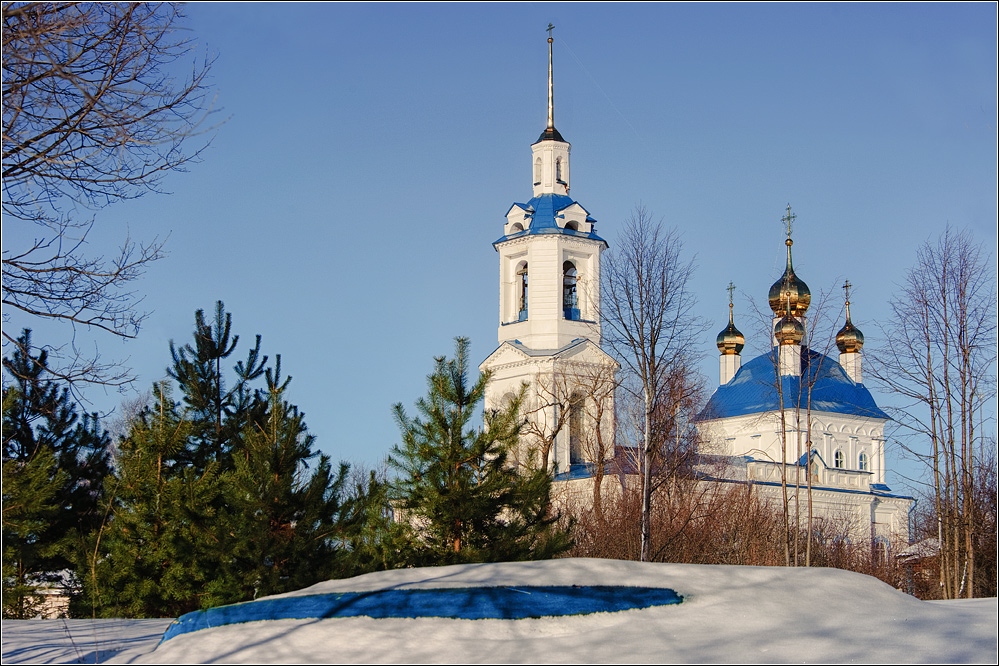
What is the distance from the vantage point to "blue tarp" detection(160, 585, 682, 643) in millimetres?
9781

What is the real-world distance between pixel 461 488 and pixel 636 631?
597 centimetres

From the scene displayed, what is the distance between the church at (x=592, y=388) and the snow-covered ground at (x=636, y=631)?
19.5 meters

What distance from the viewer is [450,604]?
991cm

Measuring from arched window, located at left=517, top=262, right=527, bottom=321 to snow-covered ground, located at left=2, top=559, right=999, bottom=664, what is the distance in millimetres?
32820

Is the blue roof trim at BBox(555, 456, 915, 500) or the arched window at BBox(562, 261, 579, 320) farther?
the arched window at BBox(562, 261, 579, 320)

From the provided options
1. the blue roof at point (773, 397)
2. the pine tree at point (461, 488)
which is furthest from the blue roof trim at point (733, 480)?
the pine tree at point (461, 488)

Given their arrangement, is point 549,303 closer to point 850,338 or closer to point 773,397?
point 773,397

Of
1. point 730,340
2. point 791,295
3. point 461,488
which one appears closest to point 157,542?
point 461,488

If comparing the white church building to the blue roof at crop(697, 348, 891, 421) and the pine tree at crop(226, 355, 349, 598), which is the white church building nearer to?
the blue roof at crop(697, 348, 891, 421)

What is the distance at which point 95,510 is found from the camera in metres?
17.5

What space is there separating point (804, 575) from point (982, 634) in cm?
197

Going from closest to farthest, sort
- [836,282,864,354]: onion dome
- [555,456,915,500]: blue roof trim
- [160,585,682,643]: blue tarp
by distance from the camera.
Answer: [160,585,682,643]: blue tarp → [555,456,915,500]: blue roof trim → [836,282,864,354]: onion dome

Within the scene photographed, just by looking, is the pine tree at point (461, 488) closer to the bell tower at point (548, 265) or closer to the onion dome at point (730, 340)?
the bell tower at point (548, 265)

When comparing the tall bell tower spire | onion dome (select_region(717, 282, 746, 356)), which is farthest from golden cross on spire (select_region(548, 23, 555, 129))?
onion dome (select_region(717, 282, 746, 356))
